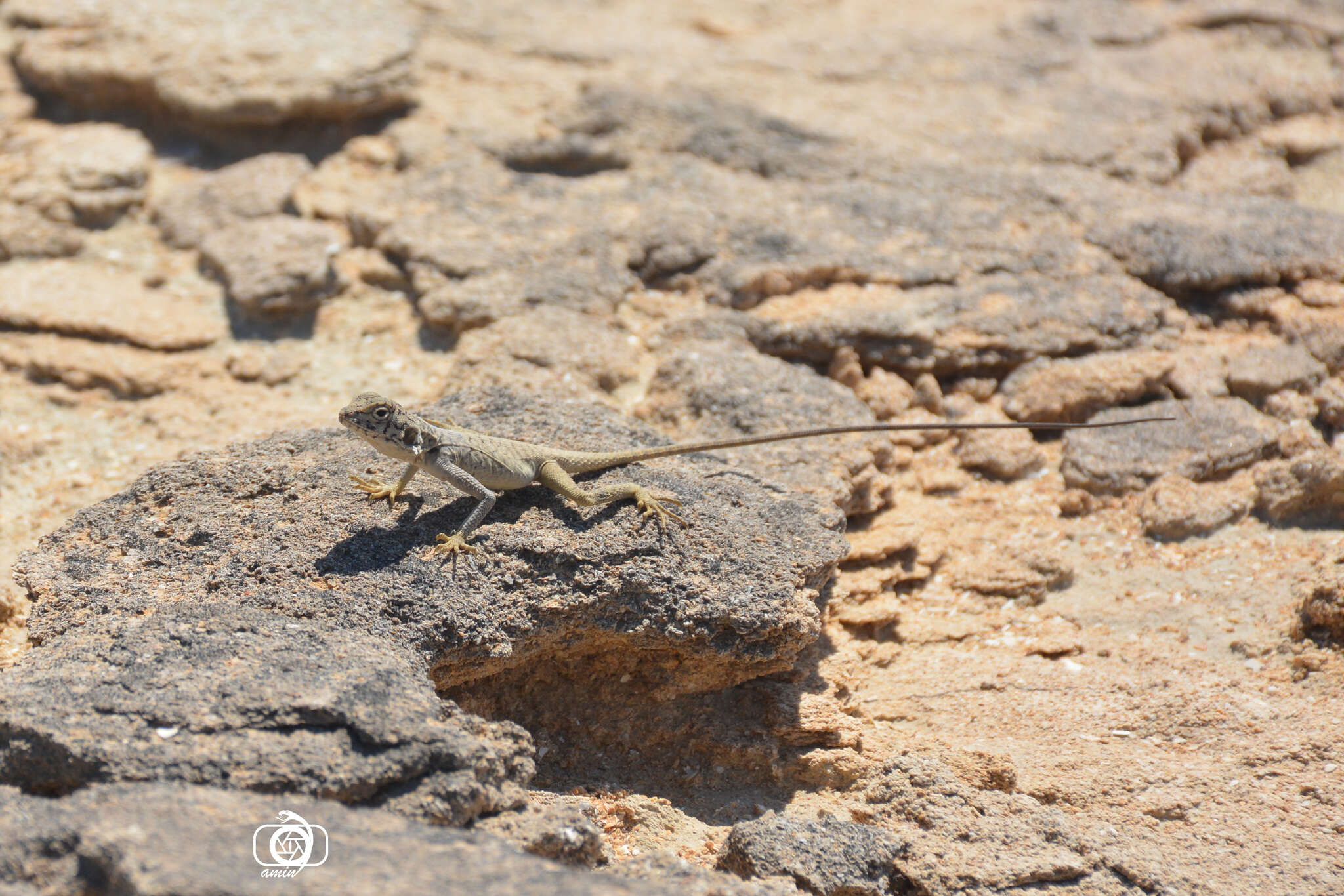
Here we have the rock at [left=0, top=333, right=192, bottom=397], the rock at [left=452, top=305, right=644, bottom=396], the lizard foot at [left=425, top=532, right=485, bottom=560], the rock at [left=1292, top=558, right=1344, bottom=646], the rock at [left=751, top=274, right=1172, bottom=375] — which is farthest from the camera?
the rock at [left=751, top=274, right=1172, bottom=375]

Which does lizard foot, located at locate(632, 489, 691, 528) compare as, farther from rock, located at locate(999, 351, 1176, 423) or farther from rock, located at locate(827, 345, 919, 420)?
rock, located at locate(999, 351, 1176, 423)

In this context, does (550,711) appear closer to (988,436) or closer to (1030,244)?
(988,436)

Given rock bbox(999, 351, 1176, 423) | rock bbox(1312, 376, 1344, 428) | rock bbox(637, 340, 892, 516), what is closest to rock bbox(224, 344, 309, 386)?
rock bbox(637, 340, 892, 516)

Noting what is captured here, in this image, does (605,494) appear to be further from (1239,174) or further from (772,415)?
(1239,174)

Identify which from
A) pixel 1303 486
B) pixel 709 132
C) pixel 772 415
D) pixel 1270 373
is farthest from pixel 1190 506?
pixel 709 132

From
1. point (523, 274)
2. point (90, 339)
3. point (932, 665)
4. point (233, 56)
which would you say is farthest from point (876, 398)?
point (233, 56)

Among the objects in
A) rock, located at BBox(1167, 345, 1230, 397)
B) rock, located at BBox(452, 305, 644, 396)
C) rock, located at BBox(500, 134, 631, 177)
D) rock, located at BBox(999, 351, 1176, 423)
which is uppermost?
rock, located at BBox(500, 134, 631, 177)
